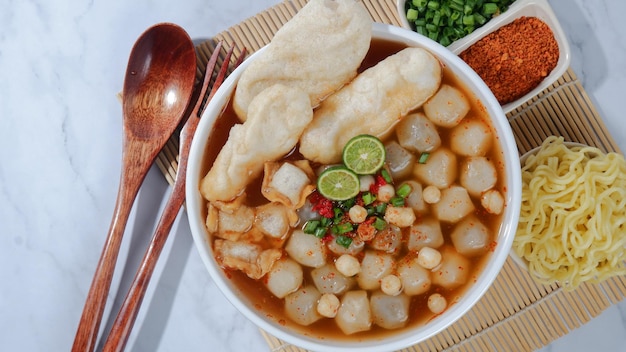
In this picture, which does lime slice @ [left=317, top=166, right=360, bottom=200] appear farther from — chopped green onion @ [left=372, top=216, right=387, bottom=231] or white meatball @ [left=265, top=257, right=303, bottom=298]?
white meatball @ [left=265, top=257, right=303, bottom=298]

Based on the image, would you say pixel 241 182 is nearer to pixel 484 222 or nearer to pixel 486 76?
pixel 484 222

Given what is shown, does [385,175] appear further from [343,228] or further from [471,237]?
[471,237]

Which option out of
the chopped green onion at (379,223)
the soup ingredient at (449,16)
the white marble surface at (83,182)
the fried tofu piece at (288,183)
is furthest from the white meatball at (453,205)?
the white marble surface at (83,182)

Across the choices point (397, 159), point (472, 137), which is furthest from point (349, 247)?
point (472, 137)

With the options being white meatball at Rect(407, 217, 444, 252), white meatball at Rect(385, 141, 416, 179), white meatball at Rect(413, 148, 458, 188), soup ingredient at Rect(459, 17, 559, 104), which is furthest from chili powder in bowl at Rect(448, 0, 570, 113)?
white meatball at Rect(407, 217, 444, 252)

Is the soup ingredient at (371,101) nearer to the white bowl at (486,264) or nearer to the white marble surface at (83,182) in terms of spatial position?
the white bowl at (486,264)

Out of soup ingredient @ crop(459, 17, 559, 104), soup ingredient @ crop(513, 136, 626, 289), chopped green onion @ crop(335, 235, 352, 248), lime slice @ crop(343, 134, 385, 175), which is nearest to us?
lime slice @ crop(343, 134, 385, 175)

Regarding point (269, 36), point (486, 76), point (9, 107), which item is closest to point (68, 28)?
point (9, 107)
